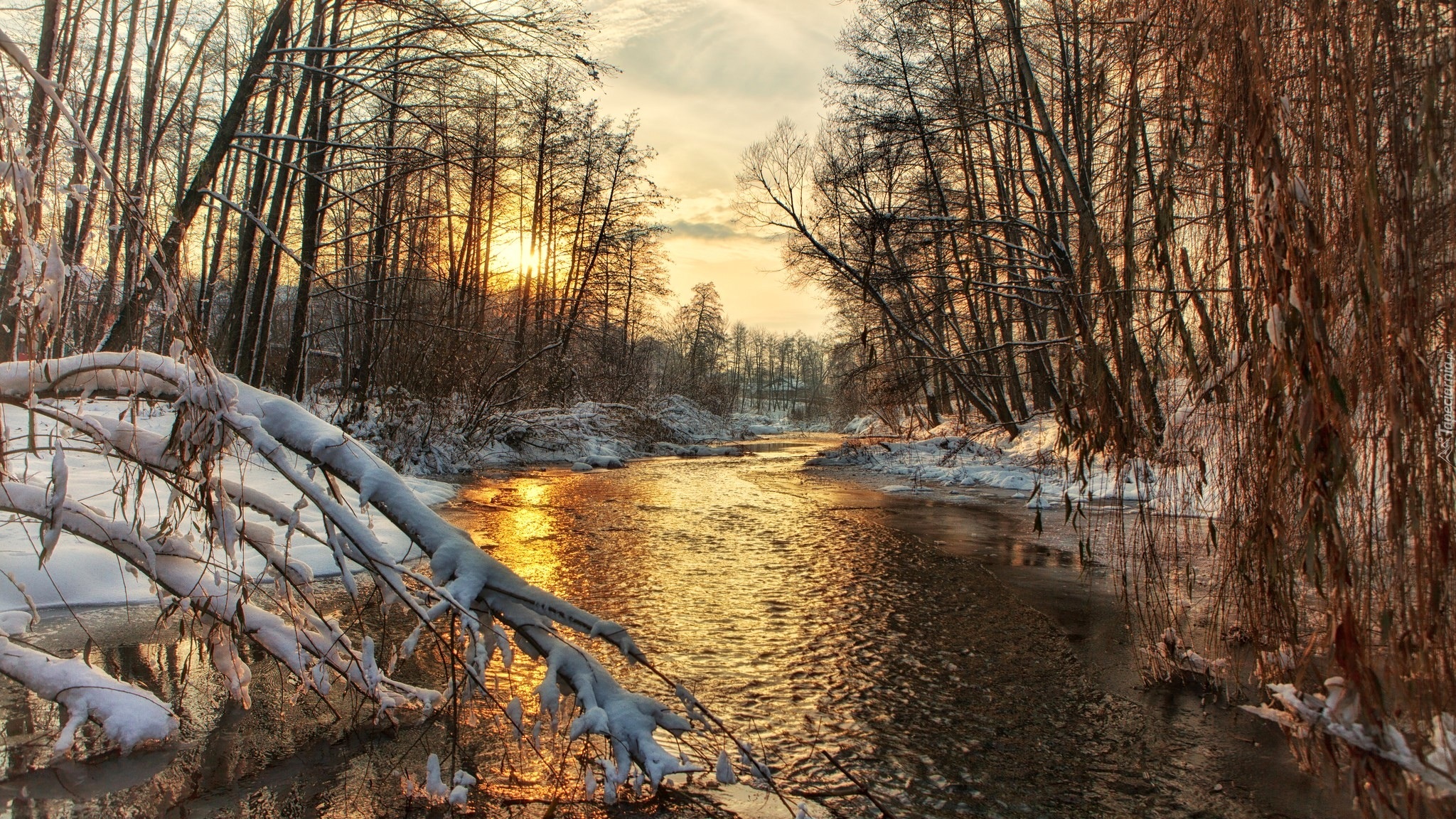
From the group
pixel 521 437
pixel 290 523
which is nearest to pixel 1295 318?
pixel 290 523

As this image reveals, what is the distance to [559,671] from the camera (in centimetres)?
247

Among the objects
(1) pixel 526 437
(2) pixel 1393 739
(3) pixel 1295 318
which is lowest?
(2) pixel 1393 739

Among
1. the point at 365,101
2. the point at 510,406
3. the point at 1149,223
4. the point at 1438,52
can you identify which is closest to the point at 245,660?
the point at 1149,223

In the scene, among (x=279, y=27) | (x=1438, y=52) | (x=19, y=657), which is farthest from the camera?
(x=279, y=27)

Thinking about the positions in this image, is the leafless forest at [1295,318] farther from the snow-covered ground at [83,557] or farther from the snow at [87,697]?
the snow at [87,697]

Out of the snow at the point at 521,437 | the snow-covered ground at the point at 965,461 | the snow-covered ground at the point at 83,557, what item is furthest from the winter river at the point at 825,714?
the snow at the point at 521,437

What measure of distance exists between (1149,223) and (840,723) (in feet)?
7.78

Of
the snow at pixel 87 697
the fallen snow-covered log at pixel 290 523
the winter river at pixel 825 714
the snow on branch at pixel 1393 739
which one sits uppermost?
the fallen snow-covered log at pixel 290 523

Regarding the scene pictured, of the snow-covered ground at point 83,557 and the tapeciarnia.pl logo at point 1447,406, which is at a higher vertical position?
the tapeciarnia.pl logo at point 1447,406

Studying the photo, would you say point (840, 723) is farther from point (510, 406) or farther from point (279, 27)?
point (510, 406)

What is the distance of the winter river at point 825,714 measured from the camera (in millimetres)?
2713

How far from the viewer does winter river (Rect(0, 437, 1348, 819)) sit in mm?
2713

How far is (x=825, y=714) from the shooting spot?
3547mm

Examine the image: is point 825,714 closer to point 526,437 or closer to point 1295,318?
point 1295,318
